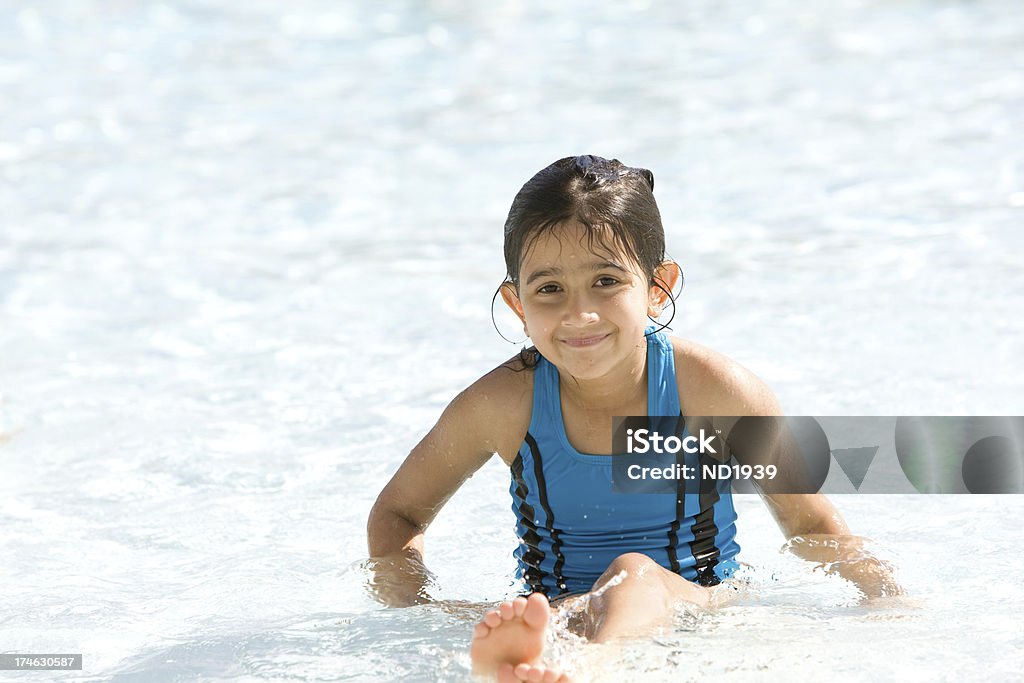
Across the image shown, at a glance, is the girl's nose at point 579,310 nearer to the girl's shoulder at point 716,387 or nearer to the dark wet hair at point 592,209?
the dark wet hair at point 592,209

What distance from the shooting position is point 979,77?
775cm

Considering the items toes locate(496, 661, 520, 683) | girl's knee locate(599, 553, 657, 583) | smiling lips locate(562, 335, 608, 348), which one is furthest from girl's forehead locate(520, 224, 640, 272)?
toes locate(496, 661, 520, 683)

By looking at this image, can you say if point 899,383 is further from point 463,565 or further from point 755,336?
point 463,565

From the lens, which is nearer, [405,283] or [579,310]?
[579,310]

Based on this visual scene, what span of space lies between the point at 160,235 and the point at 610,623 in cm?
418

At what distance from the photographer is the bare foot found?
2.11 m

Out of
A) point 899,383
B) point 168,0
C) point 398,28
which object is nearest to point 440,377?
point 899,383

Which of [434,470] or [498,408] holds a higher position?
[498,408]

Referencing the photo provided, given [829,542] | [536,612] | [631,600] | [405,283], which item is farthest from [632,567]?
[405,283]

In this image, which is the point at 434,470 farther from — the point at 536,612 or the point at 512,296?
the point at 536,612

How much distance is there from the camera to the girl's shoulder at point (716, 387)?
8.91ft

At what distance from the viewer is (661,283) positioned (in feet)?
8.95

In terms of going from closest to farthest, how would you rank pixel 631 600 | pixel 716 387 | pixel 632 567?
pixel 631 600 → pixel 632 567 → pixel 716 387

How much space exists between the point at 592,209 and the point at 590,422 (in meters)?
0.47
